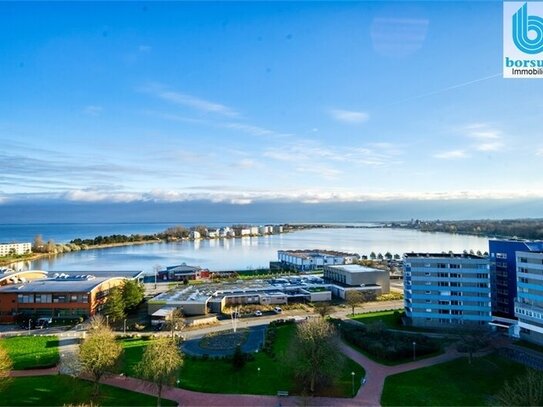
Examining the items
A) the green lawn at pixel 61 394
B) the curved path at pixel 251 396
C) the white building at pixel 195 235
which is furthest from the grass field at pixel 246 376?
the white building at pixel 195 235

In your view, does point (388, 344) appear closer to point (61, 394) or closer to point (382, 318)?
point (382, 318)

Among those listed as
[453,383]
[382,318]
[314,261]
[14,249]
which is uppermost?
[14,249]

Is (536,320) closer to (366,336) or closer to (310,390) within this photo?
(366,336)

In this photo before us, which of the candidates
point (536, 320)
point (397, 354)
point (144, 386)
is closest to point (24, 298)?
point (144, 386)

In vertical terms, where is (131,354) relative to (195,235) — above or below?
below

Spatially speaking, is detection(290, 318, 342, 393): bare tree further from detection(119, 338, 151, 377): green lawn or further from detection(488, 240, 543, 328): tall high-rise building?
detection(488, 240, 543, 328): tall high-rise building

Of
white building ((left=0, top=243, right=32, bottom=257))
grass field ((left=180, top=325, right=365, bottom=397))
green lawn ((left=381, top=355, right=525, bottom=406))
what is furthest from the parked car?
white building ((left=0, top=243, right=32, bottom=257))

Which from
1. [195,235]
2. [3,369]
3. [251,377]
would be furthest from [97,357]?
[195,235]
